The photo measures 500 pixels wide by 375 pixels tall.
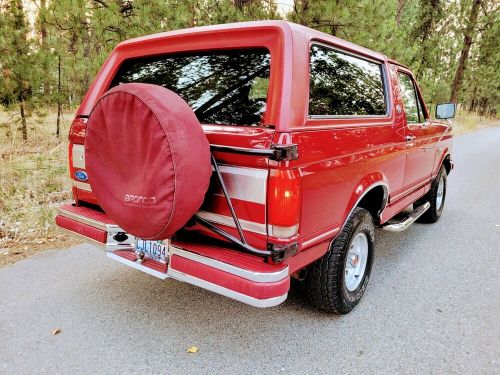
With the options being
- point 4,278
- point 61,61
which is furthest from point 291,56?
point 61,61

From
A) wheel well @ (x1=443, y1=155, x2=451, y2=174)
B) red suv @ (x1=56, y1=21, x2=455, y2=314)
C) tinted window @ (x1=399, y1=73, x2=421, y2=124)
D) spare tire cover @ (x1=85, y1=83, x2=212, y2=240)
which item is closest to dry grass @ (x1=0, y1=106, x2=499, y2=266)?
red suv @ (x1=56, y1=21, x2=455, y2=314)

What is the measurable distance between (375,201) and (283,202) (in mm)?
1606

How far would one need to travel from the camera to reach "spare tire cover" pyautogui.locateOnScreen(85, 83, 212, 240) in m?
2.05

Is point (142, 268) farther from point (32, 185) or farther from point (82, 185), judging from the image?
point (32, 185)

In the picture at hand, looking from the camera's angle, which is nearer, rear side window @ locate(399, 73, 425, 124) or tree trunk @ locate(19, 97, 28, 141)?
rear side window @ locate(399, 73, 425, 124)

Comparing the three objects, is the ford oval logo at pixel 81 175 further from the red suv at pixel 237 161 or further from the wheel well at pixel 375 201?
the wheel well at pixel 375 201

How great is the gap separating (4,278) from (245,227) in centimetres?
253

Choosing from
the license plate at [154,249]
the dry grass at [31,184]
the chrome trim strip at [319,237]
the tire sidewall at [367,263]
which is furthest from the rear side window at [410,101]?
the dry grass at [31,184]

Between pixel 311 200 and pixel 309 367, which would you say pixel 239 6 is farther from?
pixel 309 367

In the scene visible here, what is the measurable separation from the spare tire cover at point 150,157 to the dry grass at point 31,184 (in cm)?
227

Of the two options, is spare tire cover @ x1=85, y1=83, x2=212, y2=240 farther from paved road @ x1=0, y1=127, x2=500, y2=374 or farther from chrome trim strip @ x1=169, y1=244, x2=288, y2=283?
paved road @ x1=0, y1=127, x2=500, y2=374

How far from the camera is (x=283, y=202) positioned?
2119 mm

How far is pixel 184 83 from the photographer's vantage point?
2.86 m

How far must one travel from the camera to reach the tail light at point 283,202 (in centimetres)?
210
